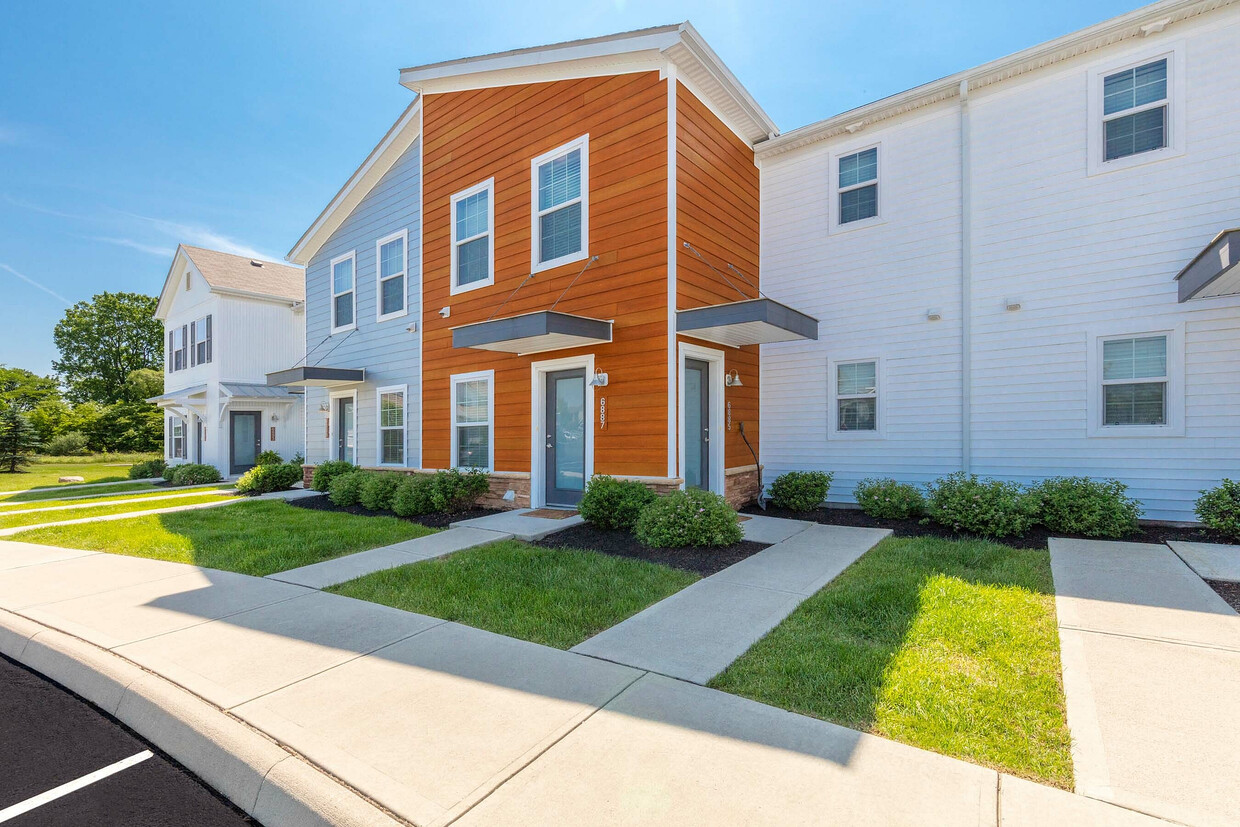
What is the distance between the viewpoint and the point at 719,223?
8.59 metres

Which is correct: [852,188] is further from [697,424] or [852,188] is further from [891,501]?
[891,501]

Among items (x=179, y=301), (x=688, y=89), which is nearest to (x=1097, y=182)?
(x=688, y=89)

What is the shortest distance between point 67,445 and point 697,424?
36.4 metres

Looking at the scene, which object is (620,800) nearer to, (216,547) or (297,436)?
(216,547)

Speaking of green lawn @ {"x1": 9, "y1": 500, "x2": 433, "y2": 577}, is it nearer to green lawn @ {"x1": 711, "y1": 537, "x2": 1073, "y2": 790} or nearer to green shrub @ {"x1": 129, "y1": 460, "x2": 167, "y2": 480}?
green lawn @ {"x1": 711, "y1": 537, "x2": 1073, "y2": 790}

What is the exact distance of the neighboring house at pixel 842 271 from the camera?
6773 mm

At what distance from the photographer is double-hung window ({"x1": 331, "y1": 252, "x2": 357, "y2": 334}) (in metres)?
13.0

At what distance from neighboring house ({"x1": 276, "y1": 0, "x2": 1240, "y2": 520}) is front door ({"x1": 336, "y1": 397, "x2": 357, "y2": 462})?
3.25 metres

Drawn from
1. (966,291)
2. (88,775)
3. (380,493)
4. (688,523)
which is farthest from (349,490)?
(966,291)

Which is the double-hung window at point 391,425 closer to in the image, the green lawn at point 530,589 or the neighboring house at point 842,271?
the neighboring house at point 842,271

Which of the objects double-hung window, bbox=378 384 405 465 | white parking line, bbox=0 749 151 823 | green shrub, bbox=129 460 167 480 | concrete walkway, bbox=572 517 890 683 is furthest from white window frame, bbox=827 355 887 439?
green shrub, bbox=129 460 167 480

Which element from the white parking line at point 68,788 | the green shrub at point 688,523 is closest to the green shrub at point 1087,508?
the green shrub at point 688,523

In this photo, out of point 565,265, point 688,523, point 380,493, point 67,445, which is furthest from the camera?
point 67,445

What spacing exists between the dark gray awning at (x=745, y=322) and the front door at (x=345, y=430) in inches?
347
